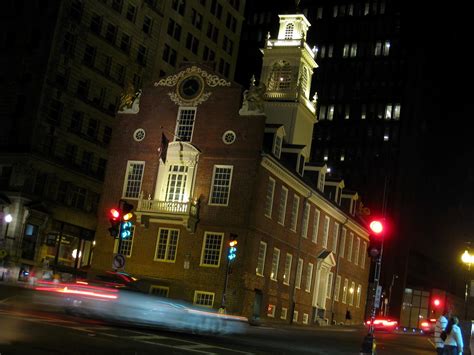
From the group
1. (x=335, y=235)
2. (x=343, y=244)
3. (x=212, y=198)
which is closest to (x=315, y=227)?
(x=335, y=235)

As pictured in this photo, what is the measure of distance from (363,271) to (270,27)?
63.8 meters

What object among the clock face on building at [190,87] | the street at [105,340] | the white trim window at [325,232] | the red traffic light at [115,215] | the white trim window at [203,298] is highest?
the clock face on building at [190,87]

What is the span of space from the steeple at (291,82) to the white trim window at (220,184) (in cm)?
1266

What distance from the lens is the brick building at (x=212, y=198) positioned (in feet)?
142

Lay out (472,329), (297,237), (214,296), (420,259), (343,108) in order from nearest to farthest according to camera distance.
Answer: (472,329) → (214,296) → (297,237) → (420,259) → (343,108)

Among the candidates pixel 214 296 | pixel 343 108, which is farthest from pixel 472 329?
pixel 343 108

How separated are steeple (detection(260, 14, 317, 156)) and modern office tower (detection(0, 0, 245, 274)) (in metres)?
12.3

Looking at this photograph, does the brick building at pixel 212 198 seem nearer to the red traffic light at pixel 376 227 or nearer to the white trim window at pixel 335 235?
the white trim window at pixel 335 235

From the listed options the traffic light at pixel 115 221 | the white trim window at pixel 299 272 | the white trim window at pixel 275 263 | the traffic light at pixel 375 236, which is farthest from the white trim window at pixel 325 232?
the traffic light at pixel 115 221

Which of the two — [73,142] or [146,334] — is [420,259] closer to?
[73,142]

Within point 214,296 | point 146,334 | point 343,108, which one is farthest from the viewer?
point 343,108

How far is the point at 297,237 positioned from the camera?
1992 inches

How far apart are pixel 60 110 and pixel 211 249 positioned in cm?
2517

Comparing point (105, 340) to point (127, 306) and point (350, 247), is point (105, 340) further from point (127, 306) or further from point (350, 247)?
point (350, 247)
